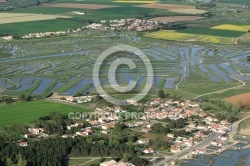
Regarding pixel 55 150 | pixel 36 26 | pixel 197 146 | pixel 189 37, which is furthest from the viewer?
pixel 36 26

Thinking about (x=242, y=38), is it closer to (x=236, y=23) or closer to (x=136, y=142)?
(x=236, y=23)

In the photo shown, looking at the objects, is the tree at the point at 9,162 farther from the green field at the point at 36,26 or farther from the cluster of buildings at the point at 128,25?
the cluster of buildings at the point at 128,25

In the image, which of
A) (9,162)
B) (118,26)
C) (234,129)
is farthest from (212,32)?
(9,162)

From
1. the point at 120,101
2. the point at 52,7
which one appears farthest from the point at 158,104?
the point at 52,7

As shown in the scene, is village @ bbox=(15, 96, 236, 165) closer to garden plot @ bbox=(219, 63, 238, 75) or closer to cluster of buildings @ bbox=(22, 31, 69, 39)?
garden plot @ bbox=(219, 63, 238, 75)

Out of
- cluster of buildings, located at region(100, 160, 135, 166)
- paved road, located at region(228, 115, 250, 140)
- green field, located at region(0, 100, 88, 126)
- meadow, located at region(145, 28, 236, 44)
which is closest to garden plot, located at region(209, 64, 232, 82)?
paved road, located at region(228, 115, 250, 140)

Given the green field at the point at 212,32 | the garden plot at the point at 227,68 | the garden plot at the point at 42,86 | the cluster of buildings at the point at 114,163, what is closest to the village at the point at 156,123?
the cluster of buildings at the point at 114,163

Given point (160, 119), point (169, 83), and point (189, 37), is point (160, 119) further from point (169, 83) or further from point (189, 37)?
point (189, 37)

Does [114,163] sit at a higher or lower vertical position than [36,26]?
lower
